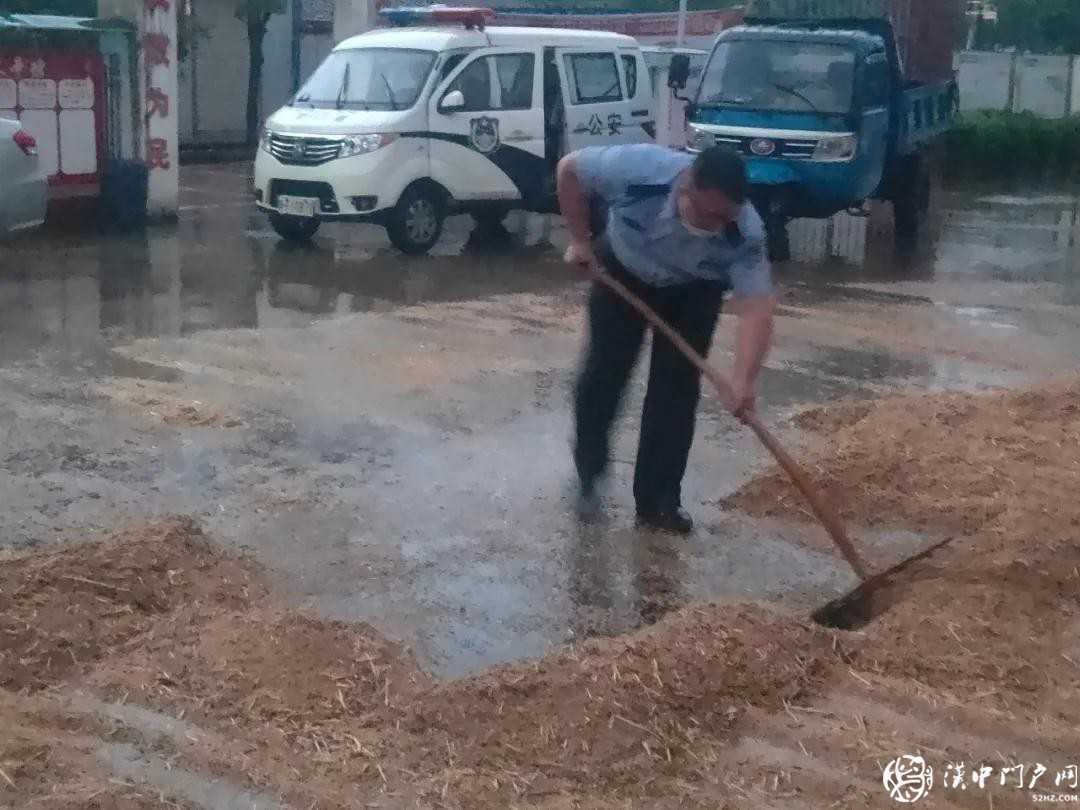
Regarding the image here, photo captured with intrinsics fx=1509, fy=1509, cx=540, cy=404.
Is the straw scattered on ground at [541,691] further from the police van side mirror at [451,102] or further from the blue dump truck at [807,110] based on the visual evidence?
the blue dump truck at [807,110]

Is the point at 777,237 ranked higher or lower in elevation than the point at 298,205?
lower

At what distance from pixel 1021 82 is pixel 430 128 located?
26144mm

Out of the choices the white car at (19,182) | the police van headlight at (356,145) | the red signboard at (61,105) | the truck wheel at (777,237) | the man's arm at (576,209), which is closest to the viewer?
the man's arm at (576,209)

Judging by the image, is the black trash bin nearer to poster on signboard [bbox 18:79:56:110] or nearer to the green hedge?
poster on signboard [bbox 18:79:56:110]

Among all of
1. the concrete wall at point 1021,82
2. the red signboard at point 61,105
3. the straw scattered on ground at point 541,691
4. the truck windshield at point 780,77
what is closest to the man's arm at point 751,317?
the straw scattered on ground at point 541,691

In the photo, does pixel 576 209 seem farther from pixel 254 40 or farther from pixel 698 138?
pixel 254 40

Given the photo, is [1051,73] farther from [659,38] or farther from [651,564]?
[651,564]

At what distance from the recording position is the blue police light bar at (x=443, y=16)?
1459cm

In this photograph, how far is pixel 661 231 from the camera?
18.6ft

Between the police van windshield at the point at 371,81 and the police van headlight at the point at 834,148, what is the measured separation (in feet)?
12.1

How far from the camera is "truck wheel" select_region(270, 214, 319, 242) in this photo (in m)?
14.0

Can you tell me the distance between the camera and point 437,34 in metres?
14.1

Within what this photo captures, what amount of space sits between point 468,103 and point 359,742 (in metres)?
10.7

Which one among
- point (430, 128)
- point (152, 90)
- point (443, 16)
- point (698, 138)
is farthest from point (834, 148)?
point (152, 90)
